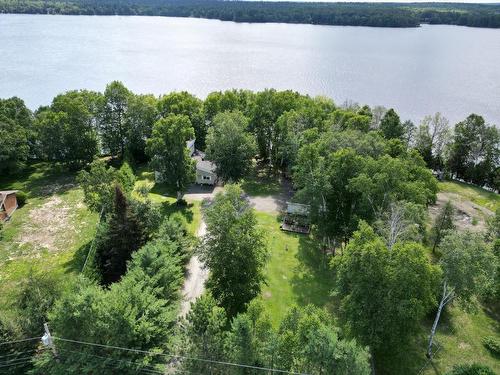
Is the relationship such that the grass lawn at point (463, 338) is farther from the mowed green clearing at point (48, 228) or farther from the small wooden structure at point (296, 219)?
the mowed green clearing at point (48, 228)

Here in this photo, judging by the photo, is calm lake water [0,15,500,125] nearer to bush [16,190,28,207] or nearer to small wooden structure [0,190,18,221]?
bush [16,190,28,207]

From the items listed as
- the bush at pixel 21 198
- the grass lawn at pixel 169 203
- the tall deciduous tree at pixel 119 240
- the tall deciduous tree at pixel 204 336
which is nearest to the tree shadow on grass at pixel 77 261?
the tall deciduous tree at pixel 119 240

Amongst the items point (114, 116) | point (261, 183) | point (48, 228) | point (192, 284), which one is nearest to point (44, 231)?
point (48, 228)

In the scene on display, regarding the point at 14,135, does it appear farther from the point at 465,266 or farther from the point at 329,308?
the point at 465,266

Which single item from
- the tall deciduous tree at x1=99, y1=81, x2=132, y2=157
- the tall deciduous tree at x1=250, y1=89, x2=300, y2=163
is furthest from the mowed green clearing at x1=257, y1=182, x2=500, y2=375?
the tall deciduous tree at x1=99, y1=81, x2=132, y2=157

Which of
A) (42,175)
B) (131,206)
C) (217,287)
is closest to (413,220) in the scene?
(217,287)
